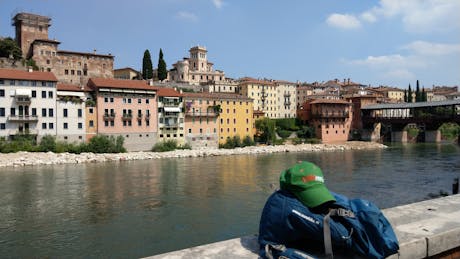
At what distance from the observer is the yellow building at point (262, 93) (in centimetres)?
7312

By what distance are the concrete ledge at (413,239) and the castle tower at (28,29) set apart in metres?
62.2

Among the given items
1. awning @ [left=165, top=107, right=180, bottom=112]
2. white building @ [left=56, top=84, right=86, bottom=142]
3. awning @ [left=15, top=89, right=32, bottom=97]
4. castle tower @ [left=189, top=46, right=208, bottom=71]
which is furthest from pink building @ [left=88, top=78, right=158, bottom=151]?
castle tower @ [left=189, top=46, right=208, bottom=71]

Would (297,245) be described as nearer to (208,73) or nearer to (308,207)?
(308,207)

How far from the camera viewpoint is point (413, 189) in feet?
63.0

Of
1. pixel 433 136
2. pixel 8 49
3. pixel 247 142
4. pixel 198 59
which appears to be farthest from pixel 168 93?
pixel 433 136

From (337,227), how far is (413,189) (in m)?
18.5

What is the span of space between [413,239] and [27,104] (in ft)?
134

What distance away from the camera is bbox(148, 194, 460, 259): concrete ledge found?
318 cm

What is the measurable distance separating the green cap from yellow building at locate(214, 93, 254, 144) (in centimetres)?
4836

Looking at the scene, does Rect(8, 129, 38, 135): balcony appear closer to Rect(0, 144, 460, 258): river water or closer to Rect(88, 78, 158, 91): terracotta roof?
Rect(88, 78, 158, 91): terracotta roof

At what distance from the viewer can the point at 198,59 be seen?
8494 centimetres

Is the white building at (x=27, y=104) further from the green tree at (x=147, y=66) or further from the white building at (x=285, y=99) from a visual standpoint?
the white building at (x=285, y=99)

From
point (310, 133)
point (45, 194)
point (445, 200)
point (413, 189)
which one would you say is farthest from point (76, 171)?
point (310, 133)

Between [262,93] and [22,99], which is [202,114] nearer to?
[22,99]
